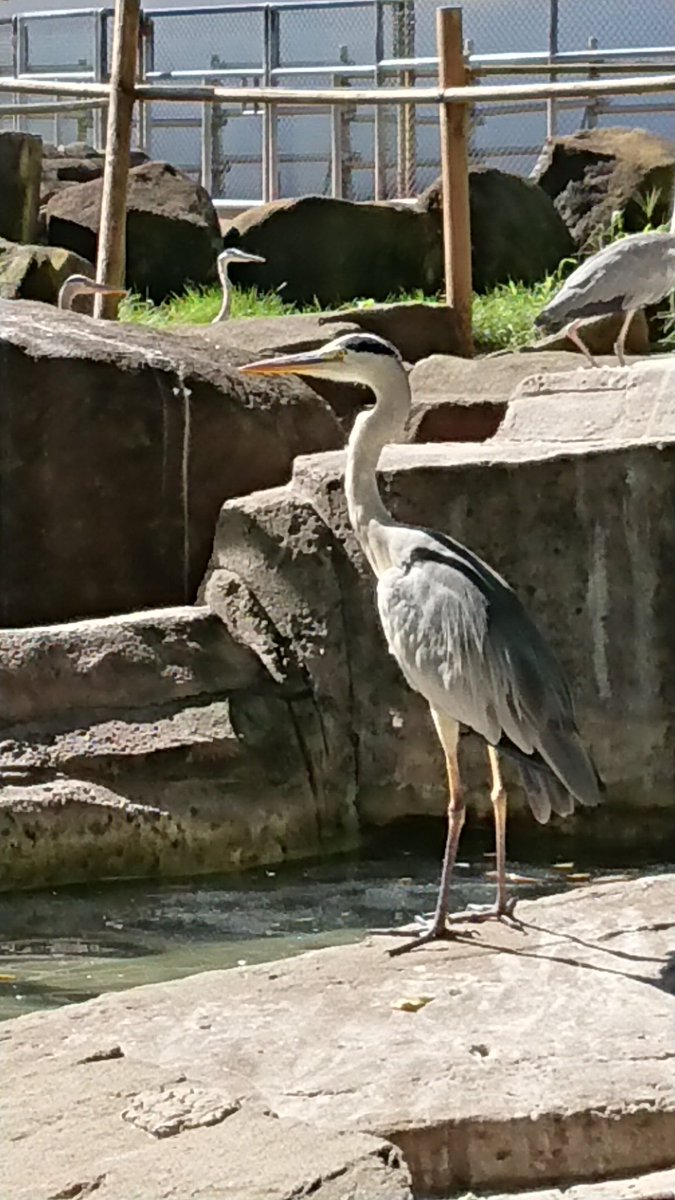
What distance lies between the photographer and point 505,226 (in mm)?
15031

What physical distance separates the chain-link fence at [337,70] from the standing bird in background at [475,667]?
10.8 meters

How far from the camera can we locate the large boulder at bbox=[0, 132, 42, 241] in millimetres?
15375

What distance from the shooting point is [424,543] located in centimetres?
536

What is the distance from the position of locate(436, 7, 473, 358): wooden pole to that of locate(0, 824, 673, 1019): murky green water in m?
5.13

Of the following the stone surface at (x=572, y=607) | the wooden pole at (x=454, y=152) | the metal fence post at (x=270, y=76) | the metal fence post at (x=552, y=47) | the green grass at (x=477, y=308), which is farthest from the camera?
the metal fence post at (x=270, y=76)

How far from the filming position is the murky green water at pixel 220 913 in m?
5.55

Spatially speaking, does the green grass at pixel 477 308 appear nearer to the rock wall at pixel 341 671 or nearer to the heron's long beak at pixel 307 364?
the rock wall at pixel 341 671

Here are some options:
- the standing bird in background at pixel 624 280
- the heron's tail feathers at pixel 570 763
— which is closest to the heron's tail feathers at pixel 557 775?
the heron's tail feathers at pixel 570 763

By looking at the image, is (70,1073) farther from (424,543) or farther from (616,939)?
(424,543)

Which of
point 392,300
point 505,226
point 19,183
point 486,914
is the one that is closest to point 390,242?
point 392,300

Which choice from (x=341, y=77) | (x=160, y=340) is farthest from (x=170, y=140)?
(x=160, y=340)

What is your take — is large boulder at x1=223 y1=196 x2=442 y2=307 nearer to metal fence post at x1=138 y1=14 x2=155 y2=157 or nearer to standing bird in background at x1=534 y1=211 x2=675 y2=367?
metal fence post at x1=138 y1=14 x2=155 y2=157

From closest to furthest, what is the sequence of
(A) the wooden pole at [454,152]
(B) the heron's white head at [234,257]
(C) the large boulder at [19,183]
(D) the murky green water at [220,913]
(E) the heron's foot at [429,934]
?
(E) the heron's foot at [429,934] < (D) the murky green water at [220,913] < (A) the wooden pole at [454,152] < (B) the heron's white head at [234,257] < (C) the large boulder at [19,183]

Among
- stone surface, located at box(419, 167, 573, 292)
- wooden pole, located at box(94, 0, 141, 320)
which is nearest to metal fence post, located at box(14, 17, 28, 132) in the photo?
stone surface, located at box(419, 167, 573, 292)
